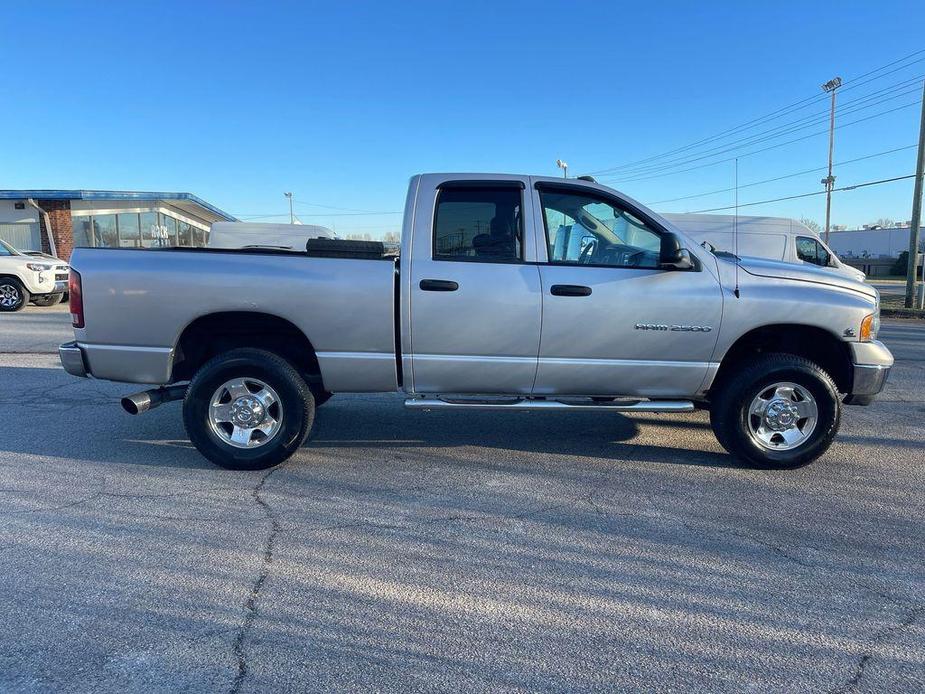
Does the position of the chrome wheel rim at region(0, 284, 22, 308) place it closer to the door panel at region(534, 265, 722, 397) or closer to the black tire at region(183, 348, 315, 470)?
the black tire at region(183, 348, 315, 470)

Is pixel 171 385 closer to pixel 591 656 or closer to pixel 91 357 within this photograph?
pixel 91 357

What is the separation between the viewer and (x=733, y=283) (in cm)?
472

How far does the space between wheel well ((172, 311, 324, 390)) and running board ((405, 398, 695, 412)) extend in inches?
35.6

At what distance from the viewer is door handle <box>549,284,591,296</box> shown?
4617 mm

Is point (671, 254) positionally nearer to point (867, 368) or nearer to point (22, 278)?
point (867, 368)

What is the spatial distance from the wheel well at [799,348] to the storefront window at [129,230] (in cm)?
2824

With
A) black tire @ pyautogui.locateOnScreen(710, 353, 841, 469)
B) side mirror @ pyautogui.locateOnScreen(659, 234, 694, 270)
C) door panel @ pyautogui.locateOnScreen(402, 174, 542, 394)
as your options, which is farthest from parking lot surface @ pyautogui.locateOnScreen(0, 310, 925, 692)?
side mirror @ pyautogui.locateOnScreen(659, 234, 694, 270)

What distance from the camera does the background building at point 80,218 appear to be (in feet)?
80.6

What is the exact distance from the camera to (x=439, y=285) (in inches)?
180

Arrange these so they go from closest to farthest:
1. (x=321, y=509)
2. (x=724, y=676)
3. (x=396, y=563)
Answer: (x=724, y=676), (x=396, y=563), (x=321, y=509)

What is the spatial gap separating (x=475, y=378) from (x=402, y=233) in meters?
1.19

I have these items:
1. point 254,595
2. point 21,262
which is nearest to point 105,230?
point 21,262

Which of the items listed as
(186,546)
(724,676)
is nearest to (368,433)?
(186,546)

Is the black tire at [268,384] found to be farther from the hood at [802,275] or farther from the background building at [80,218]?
the background building at [80,218]
